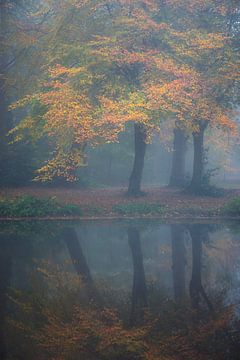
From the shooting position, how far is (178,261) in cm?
1171

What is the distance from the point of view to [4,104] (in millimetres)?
28000

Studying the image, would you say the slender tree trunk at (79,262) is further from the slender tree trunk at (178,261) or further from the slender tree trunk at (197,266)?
the slender tree trunk at (197,266)

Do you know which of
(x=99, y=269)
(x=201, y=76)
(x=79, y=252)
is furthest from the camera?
(x=201, y=76)

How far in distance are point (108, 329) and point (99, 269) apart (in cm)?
383

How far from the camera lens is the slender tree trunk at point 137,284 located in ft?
25.9

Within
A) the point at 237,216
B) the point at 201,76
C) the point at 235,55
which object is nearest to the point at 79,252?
the point at 237,216

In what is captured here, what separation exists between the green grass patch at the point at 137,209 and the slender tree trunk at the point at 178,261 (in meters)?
3.21

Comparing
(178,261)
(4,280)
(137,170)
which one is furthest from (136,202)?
(4,280)

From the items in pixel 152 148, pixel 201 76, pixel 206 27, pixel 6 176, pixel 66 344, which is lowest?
pixel 66 344

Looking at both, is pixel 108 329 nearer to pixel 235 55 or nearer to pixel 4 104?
pixel 235 55

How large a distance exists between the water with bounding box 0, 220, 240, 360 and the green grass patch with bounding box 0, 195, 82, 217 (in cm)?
346

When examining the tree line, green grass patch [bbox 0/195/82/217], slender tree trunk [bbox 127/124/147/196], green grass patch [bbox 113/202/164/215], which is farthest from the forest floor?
A: the tree line

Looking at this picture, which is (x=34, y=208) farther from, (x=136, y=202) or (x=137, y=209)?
(x=136, y=202)

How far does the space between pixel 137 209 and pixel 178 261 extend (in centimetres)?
842
